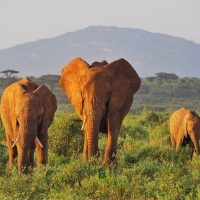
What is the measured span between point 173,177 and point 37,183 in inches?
96.1

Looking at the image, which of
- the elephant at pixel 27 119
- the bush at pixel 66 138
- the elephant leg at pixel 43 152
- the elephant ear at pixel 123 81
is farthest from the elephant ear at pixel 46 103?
the bush at pixel 66 138

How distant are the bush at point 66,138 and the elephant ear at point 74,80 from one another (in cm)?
237

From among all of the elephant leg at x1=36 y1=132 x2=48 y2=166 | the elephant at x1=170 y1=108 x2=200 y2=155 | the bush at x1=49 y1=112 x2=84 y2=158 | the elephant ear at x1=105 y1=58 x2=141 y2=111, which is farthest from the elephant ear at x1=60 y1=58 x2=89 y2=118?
the elephant at x1=170 y1=108 x2=200 y2=155

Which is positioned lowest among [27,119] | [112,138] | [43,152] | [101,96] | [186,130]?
[186,130]

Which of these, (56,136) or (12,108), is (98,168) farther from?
(56,136)

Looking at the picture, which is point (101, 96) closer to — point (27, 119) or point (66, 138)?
point (27, 119)

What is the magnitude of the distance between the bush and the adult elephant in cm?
271

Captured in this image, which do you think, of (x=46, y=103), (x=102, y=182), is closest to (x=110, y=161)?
(x=46, y=103)

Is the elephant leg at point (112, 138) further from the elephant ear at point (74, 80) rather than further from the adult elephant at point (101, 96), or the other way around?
the elephant ear at point (74, 80)

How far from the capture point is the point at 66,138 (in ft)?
53.1

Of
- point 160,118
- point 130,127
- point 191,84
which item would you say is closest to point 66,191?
point 130,127

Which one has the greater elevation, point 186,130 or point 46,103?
point 46,103

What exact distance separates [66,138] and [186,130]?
4486mm

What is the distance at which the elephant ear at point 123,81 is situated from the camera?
1277cm
